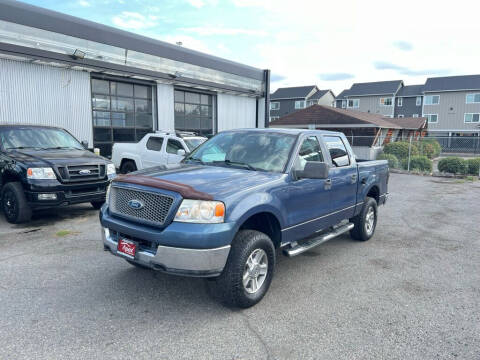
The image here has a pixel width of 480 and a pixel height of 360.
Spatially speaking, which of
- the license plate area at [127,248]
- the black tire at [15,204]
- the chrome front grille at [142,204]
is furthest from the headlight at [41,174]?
the license plate area at [127,248]

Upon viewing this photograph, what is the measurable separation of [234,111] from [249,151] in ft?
55.9

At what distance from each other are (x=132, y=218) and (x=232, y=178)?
1.13 m

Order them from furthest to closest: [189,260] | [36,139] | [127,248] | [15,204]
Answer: [36,139]
[15,204]
[127,248]
[189,260]

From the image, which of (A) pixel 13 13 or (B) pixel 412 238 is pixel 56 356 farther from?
(A) pixel 13 13

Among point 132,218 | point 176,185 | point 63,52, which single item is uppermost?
point 63,52

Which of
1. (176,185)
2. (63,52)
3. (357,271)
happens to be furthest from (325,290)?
(63,52)

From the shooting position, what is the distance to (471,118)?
1847 inches

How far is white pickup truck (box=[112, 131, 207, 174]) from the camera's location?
10586 millimetres

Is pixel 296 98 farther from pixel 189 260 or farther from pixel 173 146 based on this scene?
pixel 189 260

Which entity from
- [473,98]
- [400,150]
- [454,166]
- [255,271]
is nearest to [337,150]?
[255,271]

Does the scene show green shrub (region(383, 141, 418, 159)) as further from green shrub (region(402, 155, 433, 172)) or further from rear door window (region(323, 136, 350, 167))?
rear door window (region(323, 136, 350, 167))

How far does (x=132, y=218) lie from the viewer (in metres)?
3.59

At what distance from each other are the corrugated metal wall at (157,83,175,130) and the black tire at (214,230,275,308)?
47.0 feet

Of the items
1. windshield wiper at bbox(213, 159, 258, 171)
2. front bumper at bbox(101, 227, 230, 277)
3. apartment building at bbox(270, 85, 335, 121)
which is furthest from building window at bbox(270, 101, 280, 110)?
front bumper at bbox(101, 227, 230, 277)
